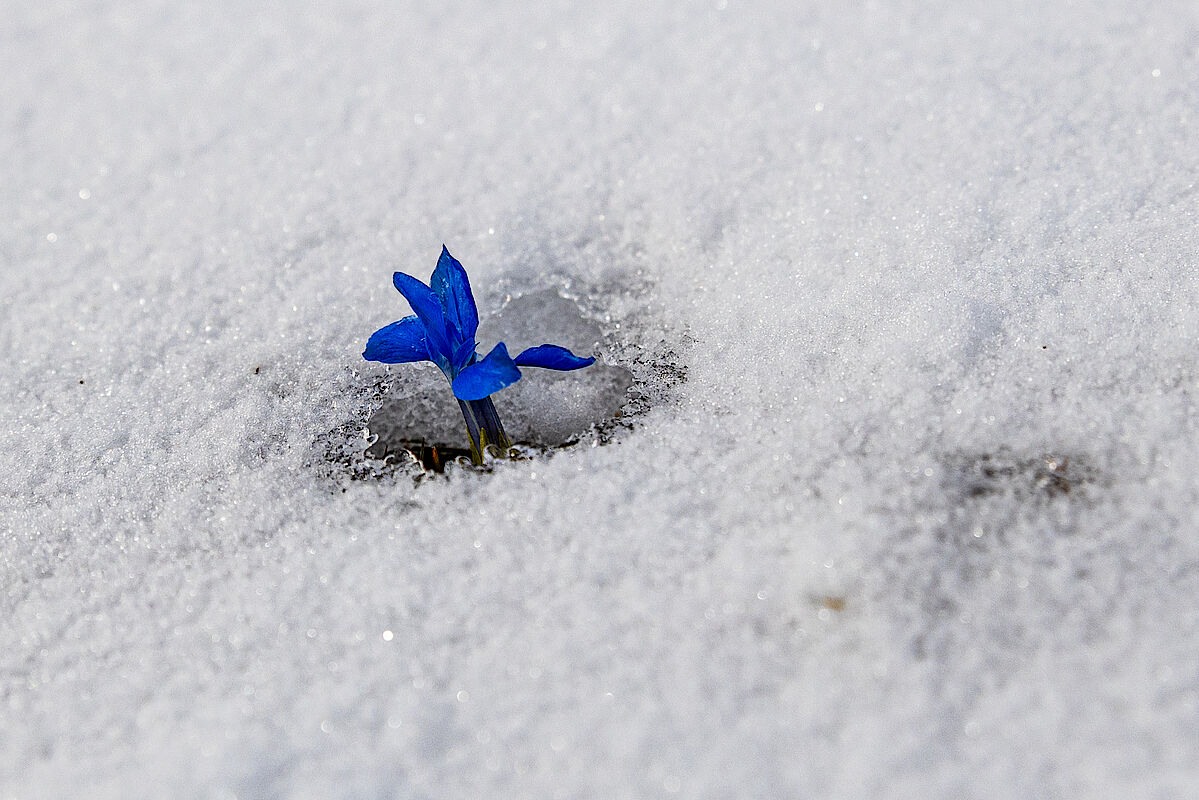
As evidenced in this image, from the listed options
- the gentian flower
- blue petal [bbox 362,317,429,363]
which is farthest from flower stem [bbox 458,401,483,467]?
blue petal [bbox 362,317,429,363]

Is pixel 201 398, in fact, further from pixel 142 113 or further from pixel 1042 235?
pixel 1042 235

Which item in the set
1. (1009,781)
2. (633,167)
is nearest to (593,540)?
(1009,781)

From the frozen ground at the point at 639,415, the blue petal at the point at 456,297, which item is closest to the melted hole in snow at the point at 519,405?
the frozen ground at the point at 639,415

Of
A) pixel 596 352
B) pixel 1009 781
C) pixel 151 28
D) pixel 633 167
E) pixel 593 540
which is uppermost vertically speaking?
pixel 151 28

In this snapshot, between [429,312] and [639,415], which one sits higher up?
[429,312]

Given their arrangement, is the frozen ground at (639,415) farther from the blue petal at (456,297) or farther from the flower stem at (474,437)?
the blue petal at (456,297)

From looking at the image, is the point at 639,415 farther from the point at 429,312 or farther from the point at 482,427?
the point at 429,312

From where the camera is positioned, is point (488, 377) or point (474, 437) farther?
point (474, 437)

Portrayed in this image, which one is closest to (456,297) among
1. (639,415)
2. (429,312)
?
(429,312)
